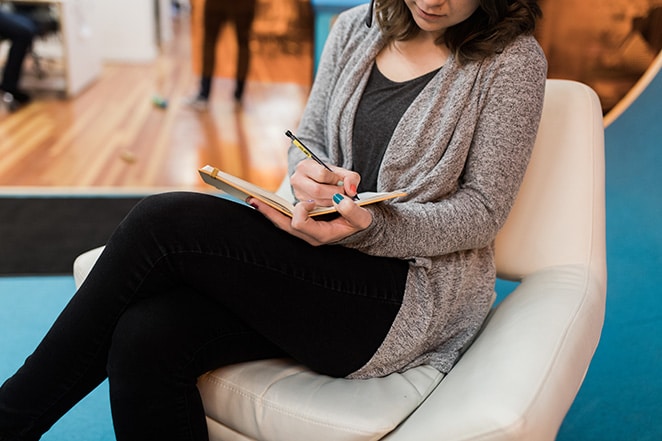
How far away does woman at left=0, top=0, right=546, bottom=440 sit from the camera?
40.2 inches

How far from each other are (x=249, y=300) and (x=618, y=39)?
2.42 m

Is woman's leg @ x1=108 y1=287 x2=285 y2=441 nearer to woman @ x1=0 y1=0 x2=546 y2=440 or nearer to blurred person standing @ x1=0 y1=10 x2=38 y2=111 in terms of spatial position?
woman @ x1=0 y1=0 x2=546 y2=440

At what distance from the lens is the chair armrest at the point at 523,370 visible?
2.79ft

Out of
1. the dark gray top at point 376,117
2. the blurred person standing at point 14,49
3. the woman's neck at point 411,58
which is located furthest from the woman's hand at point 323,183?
the blurred person standing at point 14,49

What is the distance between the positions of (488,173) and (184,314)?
1.78 feet

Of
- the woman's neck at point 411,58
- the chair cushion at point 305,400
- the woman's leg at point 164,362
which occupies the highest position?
the woman's neck at point 411,58

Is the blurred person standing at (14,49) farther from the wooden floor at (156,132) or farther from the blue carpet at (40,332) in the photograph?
the blue carpet at (40,332)

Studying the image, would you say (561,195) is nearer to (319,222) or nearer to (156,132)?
(319,222)

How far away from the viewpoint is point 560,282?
1188 mm

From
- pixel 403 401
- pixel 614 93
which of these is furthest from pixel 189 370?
pixel 614 93

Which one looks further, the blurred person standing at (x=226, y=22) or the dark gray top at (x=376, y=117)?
the blurred person standing at (x=226, y=22)

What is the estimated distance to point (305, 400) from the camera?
1.05 metres

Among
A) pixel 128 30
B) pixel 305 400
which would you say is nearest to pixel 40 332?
pixel 305 400

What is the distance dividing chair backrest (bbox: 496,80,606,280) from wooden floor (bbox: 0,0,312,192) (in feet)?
6.17
